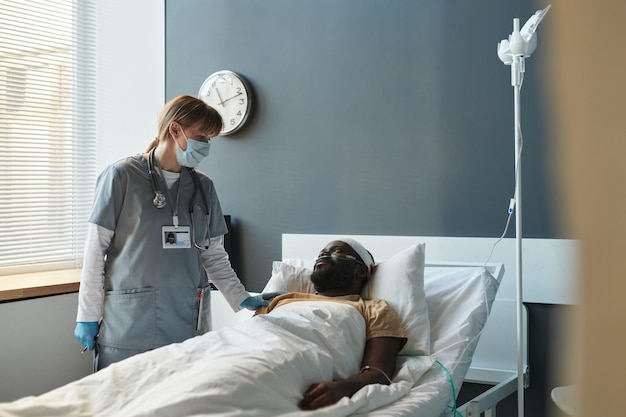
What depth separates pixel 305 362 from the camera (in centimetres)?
166

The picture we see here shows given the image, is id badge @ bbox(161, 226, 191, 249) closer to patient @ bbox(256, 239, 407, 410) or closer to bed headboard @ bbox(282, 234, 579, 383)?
patient @ bbox(256, 239, 407, 410)

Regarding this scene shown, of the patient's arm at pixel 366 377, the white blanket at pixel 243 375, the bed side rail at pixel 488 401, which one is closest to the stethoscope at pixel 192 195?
the white blanket at pixel 243 375

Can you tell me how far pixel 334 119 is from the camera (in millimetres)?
3070

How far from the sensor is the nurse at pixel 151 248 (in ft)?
7.16

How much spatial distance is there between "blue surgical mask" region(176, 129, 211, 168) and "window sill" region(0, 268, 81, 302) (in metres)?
1.04

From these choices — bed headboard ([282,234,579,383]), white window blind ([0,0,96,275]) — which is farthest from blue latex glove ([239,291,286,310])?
white window blind ([0,0,96,275])

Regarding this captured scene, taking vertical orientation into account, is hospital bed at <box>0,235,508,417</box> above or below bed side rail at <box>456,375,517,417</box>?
above

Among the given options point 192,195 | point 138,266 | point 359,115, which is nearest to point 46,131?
point 192,195

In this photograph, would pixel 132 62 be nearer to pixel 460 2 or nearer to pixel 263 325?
pixel 460 2

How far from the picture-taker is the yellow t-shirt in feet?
6.77

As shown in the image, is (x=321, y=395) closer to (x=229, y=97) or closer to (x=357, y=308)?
(x=357, y=308)

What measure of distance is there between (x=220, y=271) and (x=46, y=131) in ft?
4.84

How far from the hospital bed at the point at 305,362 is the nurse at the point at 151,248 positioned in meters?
0.37

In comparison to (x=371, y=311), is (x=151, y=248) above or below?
above
